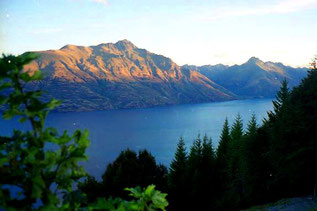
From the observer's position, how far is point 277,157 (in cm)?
2778

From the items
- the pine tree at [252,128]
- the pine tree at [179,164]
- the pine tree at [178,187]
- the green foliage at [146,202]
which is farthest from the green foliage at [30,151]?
the pine tree at [179,164]

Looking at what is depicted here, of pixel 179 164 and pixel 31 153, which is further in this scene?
pixel 179 164

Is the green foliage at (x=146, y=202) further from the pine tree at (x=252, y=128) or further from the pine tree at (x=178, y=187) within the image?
the pine tree at (x=178, y=187)

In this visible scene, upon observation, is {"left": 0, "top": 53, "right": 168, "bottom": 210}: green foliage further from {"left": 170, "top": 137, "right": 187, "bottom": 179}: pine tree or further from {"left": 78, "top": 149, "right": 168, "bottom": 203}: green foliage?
{"left": 170, "top": 137, "right": 187, "bottom": 179}: pine tree

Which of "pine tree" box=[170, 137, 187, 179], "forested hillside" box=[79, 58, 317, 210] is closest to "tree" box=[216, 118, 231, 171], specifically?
"forested hillside" box=[79, 58, 317, 210]

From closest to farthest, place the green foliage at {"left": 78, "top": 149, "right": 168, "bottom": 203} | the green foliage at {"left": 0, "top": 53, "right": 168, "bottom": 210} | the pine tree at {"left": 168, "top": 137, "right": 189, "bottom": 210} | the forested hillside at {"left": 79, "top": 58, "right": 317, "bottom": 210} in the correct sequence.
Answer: the green foliage at {"left": 0, "top": 53, "right": 168, "bottom": 210}
the forested hillside at {"left": 79, "top": 58, "right": 317, "bottom": 210}
the green foliage at {"left": 78, "top": 149, "right": 168, "bottom": 203}
the pine tree at {"left": 168, "top": 137, "right": 189, "bottom": 210}

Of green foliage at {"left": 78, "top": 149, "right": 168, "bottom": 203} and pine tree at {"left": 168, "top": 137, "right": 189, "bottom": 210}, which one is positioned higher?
green foliage at {"left": 78, "top": 149, "right": 168, "bottom": 203}

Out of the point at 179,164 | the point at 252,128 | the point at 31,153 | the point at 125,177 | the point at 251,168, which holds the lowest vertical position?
Result: the point at 179,164

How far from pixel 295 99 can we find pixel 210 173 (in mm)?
27064

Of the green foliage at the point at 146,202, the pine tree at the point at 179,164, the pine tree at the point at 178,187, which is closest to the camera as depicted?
the green foliage at the point at 146,202

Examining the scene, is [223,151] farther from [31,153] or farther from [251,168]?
[31,153]

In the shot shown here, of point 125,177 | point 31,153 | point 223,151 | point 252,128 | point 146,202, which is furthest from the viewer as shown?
point 223,151

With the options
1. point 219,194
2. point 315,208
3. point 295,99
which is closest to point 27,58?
point 315,208

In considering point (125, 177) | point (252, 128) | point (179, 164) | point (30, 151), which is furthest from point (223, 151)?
point (30, 151)
